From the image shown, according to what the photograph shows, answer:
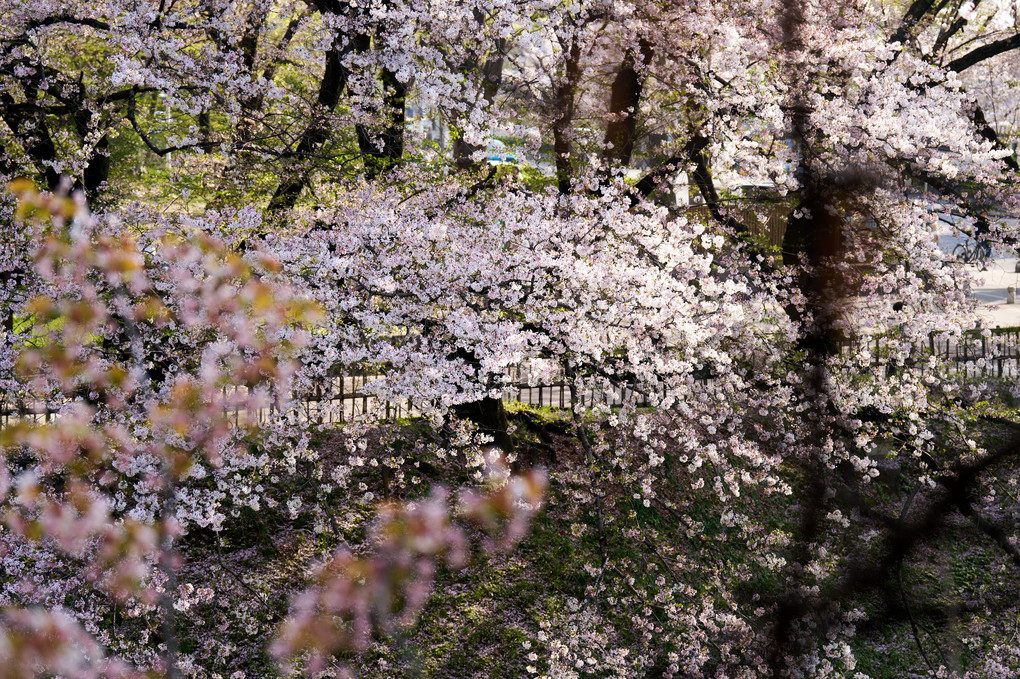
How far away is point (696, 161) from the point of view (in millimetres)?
12180

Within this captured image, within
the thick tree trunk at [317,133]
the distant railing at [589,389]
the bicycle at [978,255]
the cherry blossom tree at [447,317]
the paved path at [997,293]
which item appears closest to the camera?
the cherry blossom tree at [447,317]

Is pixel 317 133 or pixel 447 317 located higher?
pixel 317 133

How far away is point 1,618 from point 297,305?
12.3ft

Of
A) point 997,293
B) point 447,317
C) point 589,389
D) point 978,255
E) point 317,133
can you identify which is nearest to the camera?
point 447,317

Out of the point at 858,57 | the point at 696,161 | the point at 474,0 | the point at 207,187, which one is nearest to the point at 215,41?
the point at 207,187

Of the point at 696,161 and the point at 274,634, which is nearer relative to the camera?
the point at 274,634

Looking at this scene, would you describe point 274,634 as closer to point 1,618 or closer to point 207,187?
point 1,618

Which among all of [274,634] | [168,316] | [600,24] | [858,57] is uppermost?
[600,24]

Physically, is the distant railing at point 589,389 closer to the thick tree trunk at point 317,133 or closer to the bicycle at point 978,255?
the bicycle at point 978,255

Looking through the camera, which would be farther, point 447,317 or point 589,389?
point 589,389

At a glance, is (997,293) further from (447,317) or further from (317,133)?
(447,317)

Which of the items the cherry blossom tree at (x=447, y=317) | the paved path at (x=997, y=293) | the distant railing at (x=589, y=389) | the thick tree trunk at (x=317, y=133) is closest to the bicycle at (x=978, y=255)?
the cherry blossom tree at (x=447, y=317)

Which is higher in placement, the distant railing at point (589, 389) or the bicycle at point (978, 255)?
the bicycle at point (978, 255)

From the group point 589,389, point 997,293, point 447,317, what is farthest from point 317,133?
point 997,293
